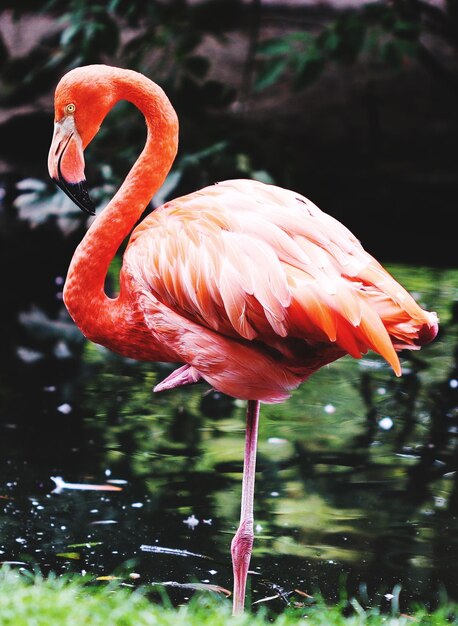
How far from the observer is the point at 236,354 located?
109 inches

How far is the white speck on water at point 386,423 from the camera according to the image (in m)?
4.75

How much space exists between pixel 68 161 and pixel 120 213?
9.5 inches

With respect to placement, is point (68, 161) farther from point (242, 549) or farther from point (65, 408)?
point (65, 408)

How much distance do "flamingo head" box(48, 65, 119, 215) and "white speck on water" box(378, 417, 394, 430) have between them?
223cm

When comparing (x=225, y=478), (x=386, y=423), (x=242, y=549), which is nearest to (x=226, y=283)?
(x=242, y=549)

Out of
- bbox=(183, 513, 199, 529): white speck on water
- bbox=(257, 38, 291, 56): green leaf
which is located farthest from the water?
bbox=(257, 38, 291, 56): green leaf

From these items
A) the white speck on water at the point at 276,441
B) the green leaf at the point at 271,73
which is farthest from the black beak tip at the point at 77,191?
the green leaf at the point at 271,73

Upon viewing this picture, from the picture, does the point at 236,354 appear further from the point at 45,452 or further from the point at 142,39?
the point at 142,39

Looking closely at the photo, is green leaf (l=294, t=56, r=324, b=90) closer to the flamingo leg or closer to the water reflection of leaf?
the water reflection of leaf

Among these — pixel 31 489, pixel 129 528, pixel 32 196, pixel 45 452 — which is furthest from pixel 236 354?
pixel 32 196

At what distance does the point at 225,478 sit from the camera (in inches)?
162

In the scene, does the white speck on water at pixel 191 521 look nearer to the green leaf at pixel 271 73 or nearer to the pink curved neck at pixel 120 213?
the pink curved neck at pixel 120 213

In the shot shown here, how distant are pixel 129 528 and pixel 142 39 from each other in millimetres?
3768

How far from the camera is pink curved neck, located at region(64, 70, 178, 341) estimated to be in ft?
10.1
